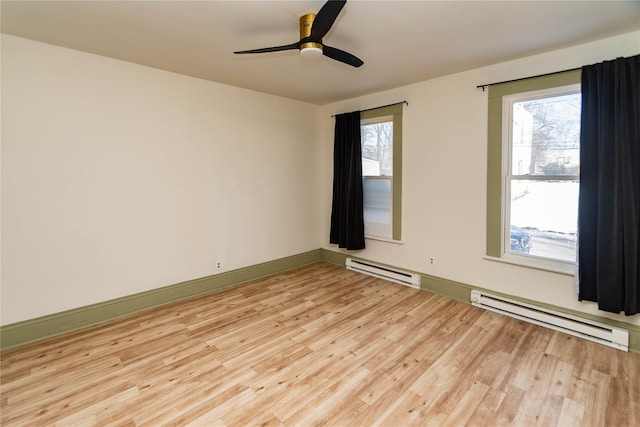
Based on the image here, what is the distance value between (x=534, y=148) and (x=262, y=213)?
3.32 metres

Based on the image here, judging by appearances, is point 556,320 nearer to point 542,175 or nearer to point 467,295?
point 467,295

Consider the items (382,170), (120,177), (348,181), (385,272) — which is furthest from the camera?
(348,181)

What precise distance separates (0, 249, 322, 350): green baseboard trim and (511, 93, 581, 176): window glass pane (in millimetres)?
3394

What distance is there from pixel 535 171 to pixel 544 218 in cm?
47

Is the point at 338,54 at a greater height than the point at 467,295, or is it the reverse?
the point at 338,54

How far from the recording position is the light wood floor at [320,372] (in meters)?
1.89

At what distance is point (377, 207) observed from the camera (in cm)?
448

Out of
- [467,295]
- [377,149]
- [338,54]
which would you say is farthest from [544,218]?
[338,54]

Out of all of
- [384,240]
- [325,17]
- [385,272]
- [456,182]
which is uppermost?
[325,17]

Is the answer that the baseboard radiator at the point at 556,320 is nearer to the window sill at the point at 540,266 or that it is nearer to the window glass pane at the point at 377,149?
the window sill at the point at 540,266

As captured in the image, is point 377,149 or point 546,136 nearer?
point 546,136

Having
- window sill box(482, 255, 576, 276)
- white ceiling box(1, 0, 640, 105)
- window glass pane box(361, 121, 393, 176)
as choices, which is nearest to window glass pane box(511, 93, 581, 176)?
white ceiling box(1, 0, 640, 105)

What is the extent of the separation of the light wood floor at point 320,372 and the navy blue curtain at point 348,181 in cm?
141

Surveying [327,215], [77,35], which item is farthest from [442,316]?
[77,35]
